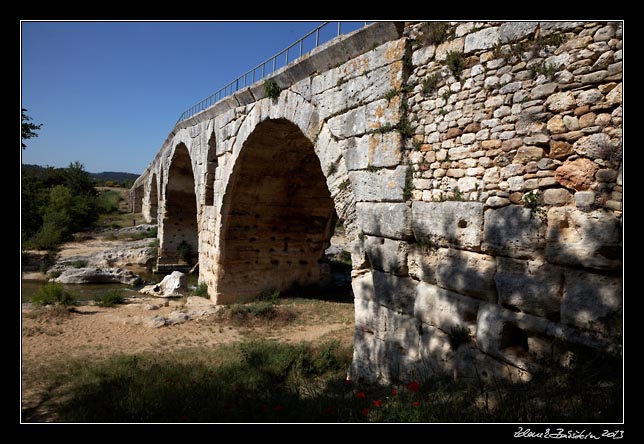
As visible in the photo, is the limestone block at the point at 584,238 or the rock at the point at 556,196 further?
the rock at the point at 556,196

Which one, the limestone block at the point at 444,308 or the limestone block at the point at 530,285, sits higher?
the limestone block at the point at 530,285

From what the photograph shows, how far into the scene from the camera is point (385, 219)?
4.81m

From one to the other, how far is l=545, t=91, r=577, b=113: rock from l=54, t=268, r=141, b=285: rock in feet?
46.8

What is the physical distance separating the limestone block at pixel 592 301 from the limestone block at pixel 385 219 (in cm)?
169

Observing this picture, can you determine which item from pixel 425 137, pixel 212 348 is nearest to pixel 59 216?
pixel 212 348

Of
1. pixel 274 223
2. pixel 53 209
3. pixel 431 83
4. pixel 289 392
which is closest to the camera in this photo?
pixel 431 83

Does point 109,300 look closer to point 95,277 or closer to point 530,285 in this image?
point 95,277

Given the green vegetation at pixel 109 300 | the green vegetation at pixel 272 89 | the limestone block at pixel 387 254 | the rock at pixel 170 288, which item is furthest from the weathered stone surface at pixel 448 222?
the rock at pixel 170 288

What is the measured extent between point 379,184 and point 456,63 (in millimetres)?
1546

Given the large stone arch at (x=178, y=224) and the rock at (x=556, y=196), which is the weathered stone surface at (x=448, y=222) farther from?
the large stone arch at (x=178, y=224)

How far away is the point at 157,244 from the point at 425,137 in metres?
18.5

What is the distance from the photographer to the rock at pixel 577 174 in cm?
317

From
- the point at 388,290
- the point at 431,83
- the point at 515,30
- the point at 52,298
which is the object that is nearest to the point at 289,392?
the point at 388,290

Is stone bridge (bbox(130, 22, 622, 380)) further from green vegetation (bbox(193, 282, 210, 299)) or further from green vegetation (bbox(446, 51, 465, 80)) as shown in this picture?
green vegetation (bbox(193, 282, 210, 299))
